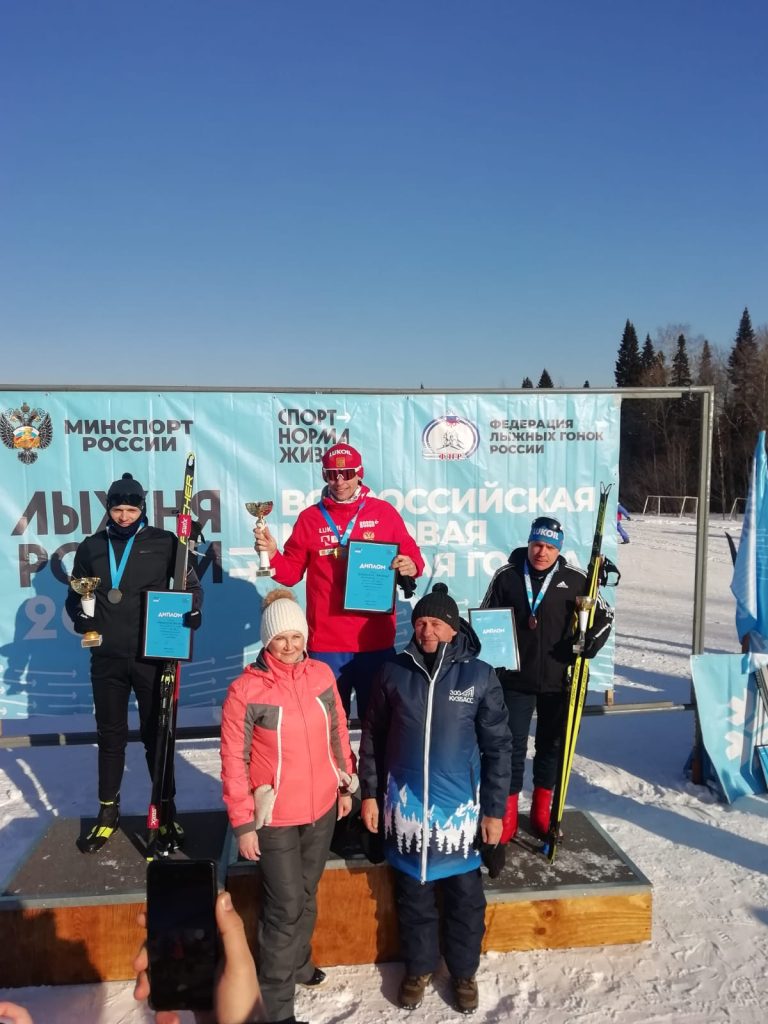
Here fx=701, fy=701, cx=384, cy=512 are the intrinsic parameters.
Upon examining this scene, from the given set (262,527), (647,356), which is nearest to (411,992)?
(262,527)

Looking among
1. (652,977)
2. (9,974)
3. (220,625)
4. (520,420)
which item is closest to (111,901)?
(9,974)

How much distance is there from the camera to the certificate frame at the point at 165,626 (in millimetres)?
3596

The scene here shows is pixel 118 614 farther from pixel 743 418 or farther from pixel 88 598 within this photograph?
pixel 743 418

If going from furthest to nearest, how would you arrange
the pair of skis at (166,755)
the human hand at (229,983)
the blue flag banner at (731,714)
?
the blue flag banner at (731,714) < the pair of skis at (166,755) < the human hand at (229,983)

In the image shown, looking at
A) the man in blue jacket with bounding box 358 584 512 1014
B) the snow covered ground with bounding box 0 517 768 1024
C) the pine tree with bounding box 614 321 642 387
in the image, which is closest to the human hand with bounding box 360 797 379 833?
the man in blue jacket with bounding box 358 584 512 1014

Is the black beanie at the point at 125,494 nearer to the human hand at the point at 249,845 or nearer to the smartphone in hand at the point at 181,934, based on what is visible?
the human hand at the point at 249,845

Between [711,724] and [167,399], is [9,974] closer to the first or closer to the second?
[167,399]

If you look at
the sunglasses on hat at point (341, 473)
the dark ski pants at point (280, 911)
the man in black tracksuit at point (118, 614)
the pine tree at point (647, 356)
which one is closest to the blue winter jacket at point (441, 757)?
the dark ski pants at point (280, 911)

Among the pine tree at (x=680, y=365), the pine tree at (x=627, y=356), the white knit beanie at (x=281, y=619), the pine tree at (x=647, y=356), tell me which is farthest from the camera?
the pine tree at (x=627, y=356)

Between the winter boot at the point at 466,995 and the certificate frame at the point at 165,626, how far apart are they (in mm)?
1929

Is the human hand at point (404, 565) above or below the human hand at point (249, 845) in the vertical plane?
above

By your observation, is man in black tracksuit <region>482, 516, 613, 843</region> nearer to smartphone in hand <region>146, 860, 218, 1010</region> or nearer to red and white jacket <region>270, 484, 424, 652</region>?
red and white jacket <region>270, 484, 424, 652</region>

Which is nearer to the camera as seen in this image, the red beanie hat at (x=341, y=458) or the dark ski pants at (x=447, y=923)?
the dark ski pants at (x=447, y=923)

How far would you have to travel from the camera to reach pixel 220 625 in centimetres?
489
